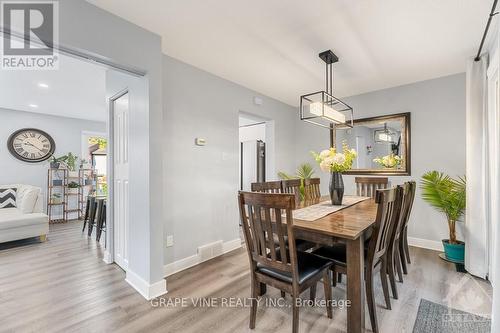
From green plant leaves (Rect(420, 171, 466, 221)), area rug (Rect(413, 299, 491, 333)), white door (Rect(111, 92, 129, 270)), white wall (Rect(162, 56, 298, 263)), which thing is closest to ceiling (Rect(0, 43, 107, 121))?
white door (Rect(111, 92, 129, 270))

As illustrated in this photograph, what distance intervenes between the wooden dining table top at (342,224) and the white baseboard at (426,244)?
79.4 inches

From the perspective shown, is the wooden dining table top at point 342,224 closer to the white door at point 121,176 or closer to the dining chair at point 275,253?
the dining chair at point 275,253

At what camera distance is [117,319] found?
73.5 inches

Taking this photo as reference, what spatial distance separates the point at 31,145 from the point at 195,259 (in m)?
4.92

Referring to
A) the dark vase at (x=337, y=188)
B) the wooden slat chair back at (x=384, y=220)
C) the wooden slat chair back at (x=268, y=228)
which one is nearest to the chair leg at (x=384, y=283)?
the wooden slat chair back at (x=384, y=220)

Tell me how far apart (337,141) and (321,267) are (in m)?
3.05

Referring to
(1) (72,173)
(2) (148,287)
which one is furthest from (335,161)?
(1) (72,173)

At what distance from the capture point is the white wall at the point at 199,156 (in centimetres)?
275

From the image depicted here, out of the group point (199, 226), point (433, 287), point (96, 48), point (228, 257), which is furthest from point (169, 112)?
point (433, 287)

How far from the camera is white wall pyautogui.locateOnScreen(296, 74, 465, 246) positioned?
3.27 metres

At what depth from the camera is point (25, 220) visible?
3627 mm

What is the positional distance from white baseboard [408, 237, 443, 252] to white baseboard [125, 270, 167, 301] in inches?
141

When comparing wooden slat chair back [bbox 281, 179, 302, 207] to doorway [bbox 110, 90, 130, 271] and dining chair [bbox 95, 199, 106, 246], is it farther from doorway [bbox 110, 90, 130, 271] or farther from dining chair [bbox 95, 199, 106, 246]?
dining chair [bbox 95, 199, 106, 246]

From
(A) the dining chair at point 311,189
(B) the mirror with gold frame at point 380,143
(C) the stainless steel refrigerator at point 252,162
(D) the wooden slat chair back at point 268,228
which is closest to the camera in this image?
(D) the wooden slat chair back at point 268,228
